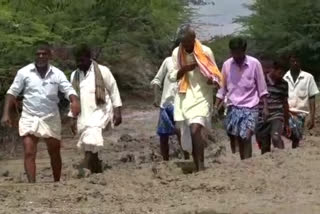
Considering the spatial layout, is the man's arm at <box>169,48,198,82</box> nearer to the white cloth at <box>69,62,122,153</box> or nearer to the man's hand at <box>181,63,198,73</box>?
the man's hand at <box>181,63,198,73</box>

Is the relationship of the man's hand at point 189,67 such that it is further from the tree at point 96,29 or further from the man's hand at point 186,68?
the tree at point 96,29

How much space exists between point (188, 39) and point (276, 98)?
71.8 inches

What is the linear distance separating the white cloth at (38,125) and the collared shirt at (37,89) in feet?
0.17

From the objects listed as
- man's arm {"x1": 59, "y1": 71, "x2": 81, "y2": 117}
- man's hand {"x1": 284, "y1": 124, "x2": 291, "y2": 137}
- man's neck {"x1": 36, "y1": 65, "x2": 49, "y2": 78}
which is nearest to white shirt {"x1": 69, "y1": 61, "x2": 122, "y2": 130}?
man's arm {"x1": 59, "y1": 71, "x2": 81, "y2": 117}

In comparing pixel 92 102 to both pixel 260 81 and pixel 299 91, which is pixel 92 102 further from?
pixel 299 91

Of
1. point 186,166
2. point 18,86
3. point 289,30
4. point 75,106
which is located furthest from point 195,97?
point 289,30

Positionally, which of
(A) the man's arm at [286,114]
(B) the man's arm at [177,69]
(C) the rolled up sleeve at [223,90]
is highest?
(B) the man's arm at [177,69]

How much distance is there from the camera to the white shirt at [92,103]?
31.9 ft

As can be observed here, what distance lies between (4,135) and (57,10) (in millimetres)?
3543

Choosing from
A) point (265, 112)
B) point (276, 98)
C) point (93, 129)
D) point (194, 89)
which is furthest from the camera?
point (276, 98)

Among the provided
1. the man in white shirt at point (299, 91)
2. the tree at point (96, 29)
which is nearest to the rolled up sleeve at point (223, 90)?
the man in white shirt at point (299, 91)

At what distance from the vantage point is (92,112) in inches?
384

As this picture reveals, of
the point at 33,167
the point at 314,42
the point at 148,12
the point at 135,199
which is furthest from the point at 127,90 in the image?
the point at 135,199

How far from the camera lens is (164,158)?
1143 cm
